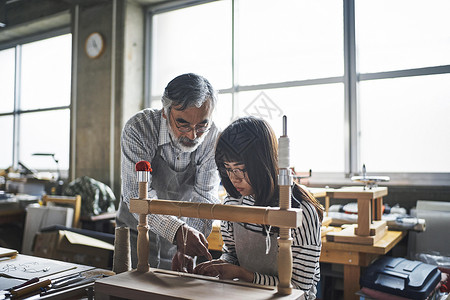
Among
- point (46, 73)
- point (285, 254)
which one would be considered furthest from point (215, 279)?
point (46, 73)

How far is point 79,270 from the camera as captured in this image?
1495mm

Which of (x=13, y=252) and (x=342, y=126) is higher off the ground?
(x=342, y=126)

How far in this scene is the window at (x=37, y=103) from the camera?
19.6ft

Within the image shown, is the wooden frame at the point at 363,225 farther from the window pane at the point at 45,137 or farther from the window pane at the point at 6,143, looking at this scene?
the window pane at the point at 6,143

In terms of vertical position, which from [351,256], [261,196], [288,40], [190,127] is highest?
[288,40]

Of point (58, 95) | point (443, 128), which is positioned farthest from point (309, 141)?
point (58, 95)

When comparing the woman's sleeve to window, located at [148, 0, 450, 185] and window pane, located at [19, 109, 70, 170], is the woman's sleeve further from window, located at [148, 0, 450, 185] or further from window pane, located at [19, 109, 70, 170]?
window pane, located at [19, 109, 70, 170]

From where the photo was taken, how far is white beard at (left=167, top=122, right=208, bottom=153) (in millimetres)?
1825

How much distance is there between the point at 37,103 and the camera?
6352mm

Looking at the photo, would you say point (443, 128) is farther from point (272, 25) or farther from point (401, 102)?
point (272, 25)

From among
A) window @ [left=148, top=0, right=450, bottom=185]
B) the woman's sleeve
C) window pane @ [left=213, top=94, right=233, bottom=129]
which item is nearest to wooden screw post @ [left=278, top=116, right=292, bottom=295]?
the woman's sleeve

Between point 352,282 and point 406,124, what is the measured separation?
1750mm

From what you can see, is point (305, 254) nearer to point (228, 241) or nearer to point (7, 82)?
point (228, 241)

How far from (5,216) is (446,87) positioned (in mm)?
4725
